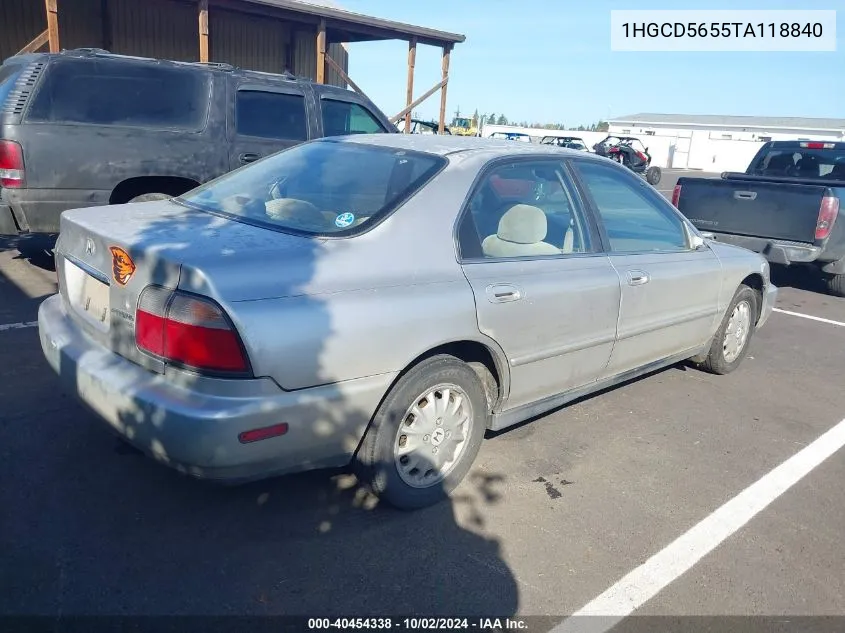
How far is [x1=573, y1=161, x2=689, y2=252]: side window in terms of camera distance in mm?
4008

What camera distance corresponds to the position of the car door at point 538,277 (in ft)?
10.7

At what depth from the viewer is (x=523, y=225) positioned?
3.60m

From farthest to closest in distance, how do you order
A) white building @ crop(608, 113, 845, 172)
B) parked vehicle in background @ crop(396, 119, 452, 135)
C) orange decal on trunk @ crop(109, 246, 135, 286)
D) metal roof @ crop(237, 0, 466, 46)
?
white building @ crop(608, 113, 845, 172) → metal roof @ crop(237, 0, 466, 46) → parked vehicle in background @ crop(396, 119, 452, 135) → orange decal on trunk @ crop(109, 246, 135, 286)

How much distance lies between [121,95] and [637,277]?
4.66 meters

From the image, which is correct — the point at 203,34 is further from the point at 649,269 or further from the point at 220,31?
the point at 649,269

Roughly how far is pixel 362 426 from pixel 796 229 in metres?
6.58

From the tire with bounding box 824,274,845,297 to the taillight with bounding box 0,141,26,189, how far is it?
8.66 meters

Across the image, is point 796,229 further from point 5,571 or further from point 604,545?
point 5,571

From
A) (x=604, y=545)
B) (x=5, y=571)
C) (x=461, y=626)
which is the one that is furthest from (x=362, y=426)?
(x=5, y=571)

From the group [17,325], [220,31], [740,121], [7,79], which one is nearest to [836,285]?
[17,325]

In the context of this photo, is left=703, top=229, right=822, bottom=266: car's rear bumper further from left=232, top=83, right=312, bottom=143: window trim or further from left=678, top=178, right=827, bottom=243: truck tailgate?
left=232, top=83, right=312, bottom=143: window trim

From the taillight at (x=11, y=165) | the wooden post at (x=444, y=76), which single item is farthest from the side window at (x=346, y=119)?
the wooden post at (x=444, y=76)

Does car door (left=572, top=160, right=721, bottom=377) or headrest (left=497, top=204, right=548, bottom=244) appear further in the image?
car door (left=572, top=160, right=721, bottom=377)

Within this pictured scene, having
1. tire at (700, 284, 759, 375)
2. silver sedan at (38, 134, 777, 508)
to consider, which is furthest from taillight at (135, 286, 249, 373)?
tire at (700, 284, 759, 375)
